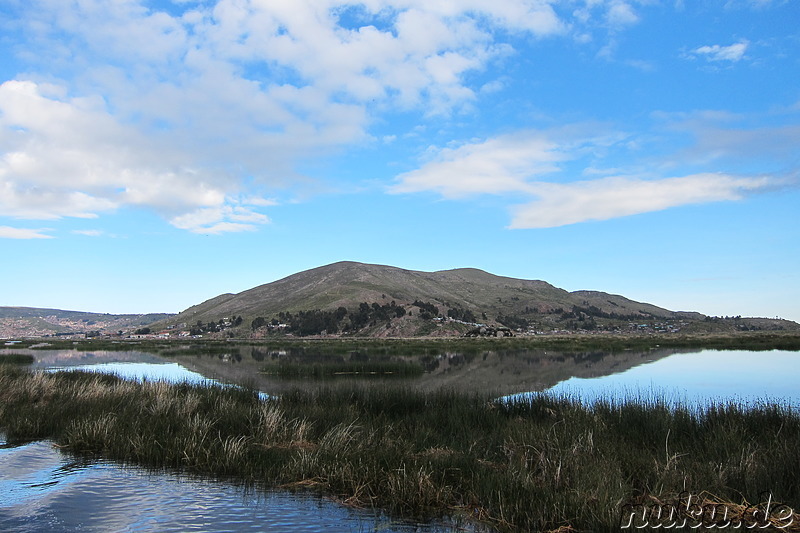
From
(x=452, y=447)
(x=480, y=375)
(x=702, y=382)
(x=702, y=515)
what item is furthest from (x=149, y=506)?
(x=702, y=382)

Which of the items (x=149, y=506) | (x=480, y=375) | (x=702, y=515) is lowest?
(x=480, y=375)

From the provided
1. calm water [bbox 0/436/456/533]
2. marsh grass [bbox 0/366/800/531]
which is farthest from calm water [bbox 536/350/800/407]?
calm water [bbox 0/436/456/533]

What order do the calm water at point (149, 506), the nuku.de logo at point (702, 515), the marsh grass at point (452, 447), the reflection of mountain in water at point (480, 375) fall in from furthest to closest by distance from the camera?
1. the reflection of mountain in water at point (480, 375)
2. the marsh grass at point (452, 447)
3. the calm water at point (149, 506)
4. the nuku.de logo at point (702, 515)

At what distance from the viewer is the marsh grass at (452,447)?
27.5 feet

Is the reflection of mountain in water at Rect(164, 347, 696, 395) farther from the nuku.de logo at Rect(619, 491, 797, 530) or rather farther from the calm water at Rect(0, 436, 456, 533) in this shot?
the nuku.de logo at Rect(619, 491, 797, 530)

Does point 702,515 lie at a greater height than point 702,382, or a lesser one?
greater

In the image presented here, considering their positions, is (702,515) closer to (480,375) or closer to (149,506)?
(149,506)

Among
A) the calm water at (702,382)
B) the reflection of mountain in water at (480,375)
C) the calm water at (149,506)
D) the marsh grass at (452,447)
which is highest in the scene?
the marsh grass at (452,447)

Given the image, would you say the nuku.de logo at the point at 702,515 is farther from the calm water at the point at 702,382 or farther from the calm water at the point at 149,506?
the calm water at the point at 702,382

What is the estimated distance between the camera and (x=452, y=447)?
39.7 ft

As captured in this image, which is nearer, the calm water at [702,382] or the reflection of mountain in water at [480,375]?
the calm water at [702,382]

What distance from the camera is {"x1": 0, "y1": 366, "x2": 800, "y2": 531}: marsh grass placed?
27.5ft

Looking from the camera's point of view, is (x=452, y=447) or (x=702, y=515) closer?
(x=702, y=515)

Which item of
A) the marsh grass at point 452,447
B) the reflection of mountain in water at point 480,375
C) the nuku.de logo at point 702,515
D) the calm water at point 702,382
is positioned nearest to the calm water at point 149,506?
the marsh grass at point 452,447
